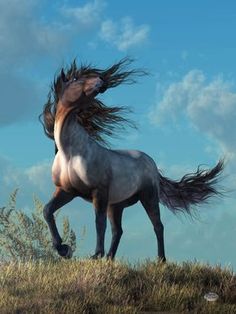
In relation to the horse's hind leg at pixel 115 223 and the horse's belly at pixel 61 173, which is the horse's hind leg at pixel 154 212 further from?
the horse's belly at pixel 61 173

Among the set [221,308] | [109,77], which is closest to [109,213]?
[109,77]

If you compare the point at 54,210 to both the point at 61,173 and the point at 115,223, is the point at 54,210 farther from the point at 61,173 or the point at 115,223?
the point at 115,223

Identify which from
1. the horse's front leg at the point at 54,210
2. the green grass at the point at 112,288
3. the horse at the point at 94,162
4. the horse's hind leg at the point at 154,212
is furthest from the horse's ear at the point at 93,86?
the green grass at the point at 112,288

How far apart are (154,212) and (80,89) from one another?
103 inches

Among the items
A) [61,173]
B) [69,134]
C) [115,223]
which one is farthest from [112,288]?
[69,134]

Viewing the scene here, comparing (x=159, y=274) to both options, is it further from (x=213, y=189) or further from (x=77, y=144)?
(x=213, y=189)

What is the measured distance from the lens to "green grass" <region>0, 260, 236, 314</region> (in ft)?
31.1

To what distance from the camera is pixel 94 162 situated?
38.8 ft

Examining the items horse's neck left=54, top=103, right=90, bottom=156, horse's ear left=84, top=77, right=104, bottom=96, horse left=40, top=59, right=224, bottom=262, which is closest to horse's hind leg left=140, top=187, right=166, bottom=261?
horse left=40, top=59, right=224, bottom=262

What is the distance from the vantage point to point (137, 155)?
13.1m

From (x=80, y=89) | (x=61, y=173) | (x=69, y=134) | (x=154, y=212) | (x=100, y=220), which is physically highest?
(x=80, y=89)

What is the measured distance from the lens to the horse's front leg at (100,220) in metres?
11.7

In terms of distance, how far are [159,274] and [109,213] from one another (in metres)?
2.15

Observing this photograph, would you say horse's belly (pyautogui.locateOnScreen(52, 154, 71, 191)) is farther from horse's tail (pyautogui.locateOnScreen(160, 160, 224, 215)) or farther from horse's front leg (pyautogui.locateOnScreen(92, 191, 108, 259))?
horse's tail (pyautogui.locateOnScreen(160, 160, 224, 215))
